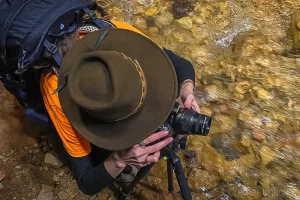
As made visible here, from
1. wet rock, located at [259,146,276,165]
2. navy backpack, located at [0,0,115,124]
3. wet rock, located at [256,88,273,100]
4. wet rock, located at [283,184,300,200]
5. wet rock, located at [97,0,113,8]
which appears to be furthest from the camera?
wet rock, located at [97,0,113,8]

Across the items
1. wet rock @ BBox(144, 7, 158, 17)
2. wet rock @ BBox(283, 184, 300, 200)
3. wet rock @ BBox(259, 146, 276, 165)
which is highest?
wet rock @ BBox(144, 7, 158, 17)

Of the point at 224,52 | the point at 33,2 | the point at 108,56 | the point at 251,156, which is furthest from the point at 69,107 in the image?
the point at 224,52

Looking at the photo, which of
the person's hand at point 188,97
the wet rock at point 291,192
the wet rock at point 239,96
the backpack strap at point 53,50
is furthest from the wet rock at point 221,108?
the backpack strap at point 53,50

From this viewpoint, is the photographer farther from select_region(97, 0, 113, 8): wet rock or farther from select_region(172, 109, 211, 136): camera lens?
select_region(97, 0, 113, 8): wet rock

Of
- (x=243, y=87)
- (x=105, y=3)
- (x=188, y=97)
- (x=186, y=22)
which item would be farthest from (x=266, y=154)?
(x=105, y=3)

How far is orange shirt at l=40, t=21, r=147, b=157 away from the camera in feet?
5.58

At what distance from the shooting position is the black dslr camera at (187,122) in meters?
1.61

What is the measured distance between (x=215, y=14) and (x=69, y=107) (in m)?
1.99

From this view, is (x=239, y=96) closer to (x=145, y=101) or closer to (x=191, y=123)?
(x=191, y=123)

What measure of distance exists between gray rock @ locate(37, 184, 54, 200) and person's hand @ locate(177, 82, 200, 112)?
0.96 metres

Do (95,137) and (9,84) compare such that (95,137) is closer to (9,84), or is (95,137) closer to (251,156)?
(9,84)

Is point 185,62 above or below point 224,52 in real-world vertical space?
above

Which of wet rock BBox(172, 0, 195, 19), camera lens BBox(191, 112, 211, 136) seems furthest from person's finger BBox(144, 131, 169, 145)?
wet rock BBox(172, 0, 195, 19)

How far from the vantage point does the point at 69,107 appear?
154 cm
